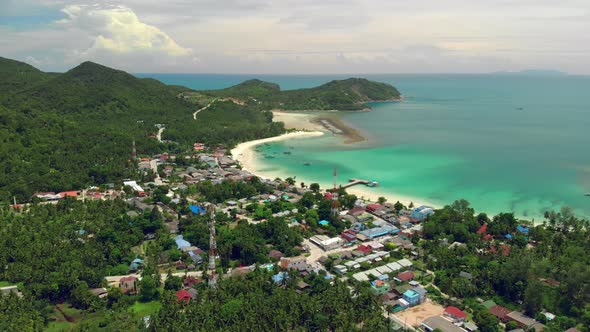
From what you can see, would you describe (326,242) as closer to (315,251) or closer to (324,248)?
(324,248)

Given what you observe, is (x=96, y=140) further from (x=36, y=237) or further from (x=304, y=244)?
(x=304, y=244)

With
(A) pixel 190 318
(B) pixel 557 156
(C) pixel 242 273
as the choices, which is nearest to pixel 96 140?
(C) pixel 242 273

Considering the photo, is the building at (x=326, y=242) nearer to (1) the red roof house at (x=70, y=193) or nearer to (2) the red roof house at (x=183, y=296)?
(2) the red roof house at (x=183, y=296)

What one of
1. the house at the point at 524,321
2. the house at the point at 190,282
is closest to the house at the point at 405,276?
the house at the point at 524,321

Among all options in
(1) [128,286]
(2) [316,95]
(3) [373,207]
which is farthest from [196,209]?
(2) [316,95]

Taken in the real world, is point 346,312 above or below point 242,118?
below

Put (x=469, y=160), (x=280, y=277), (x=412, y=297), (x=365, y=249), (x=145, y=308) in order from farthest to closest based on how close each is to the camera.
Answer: (x=469, y=160), (x=365, y=249), (x=280, y=277), (x=412, y=297), (x=145, y=308)

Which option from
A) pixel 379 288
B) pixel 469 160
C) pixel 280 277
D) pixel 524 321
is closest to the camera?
pixel 524 321
